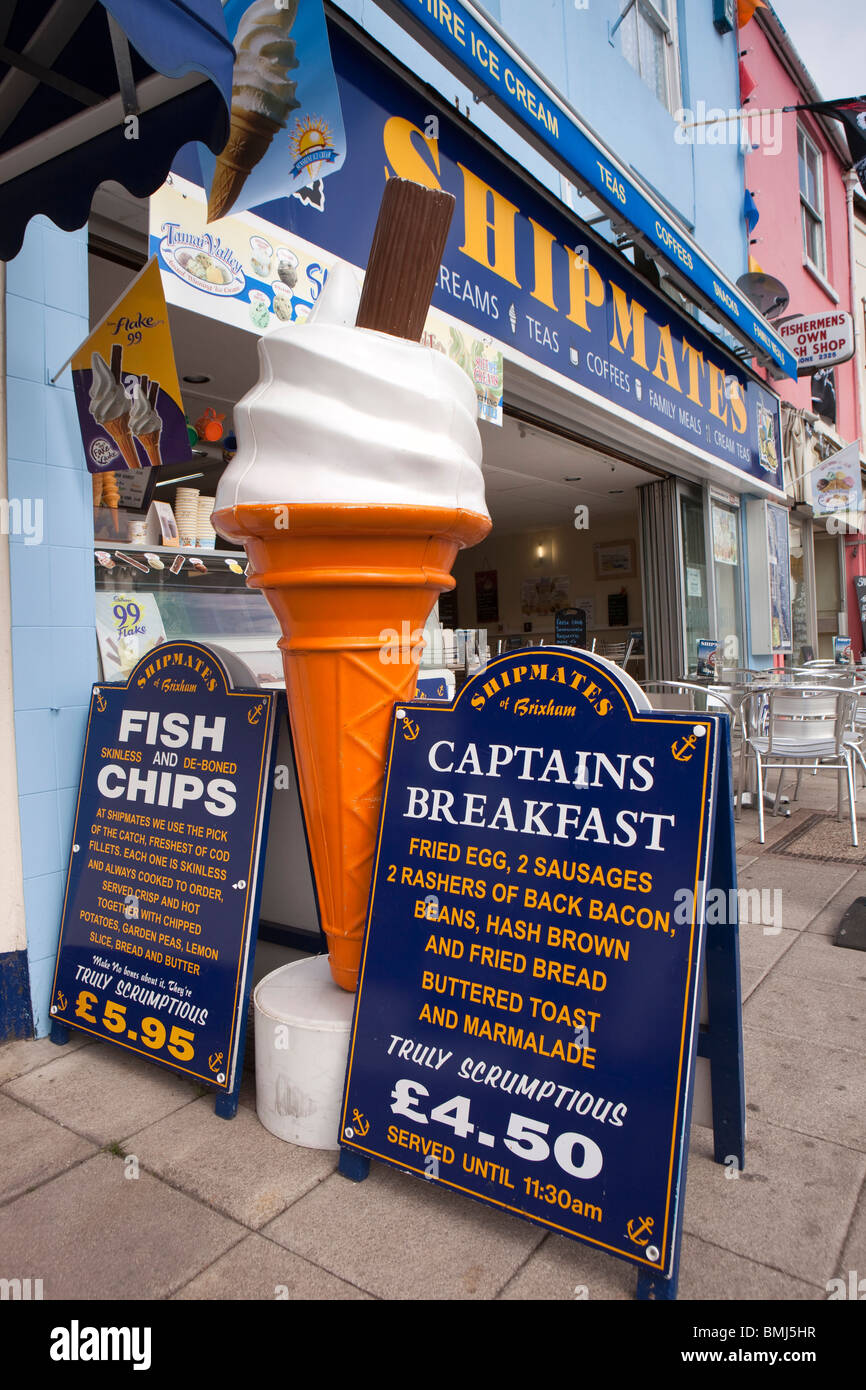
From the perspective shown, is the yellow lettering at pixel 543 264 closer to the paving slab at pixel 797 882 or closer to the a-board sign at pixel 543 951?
the paving slab at pixel 797 882

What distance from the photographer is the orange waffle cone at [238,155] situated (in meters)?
2.47

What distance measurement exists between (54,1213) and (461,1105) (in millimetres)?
938

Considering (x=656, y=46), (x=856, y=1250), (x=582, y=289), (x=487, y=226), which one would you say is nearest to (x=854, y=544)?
(x=656, y=46)

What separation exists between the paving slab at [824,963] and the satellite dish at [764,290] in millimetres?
8768

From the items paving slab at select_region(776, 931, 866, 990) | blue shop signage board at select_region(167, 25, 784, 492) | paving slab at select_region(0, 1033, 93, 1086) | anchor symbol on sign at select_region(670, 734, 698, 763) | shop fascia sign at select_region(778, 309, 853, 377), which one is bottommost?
paving slab at select_region(776, 931, 866, 990)

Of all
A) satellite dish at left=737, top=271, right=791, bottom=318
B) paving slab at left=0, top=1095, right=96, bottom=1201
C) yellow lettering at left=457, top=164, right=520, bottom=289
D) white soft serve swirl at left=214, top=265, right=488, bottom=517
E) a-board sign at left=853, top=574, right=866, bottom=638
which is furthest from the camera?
a-board sign at left=853, top=574, right=866, bottom=638

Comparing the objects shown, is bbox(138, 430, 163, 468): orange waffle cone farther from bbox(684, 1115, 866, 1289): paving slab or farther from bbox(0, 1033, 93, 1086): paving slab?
bbox(684, 1115, 866, 1289): paving slab

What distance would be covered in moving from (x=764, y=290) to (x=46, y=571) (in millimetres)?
9914

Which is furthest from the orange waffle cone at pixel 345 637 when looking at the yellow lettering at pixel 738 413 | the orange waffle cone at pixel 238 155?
the yellow lettering at pixel 738 413

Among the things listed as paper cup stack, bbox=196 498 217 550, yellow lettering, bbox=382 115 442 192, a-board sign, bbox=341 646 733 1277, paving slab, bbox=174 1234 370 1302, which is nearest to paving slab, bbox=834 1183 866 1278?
a-board sign, bbox=341 646 733 1277

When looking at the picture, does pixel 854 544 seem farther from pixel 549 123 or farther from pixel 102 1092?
pixel 102 1092

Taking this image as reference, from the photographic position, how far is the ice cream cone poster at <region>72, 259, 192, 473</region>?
2.46 m

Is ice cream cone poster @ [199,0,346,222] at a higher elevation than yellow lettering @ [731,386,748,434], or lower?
lower

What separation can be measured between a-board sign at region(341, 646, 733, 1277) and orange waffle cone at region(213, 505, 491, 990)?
94 mm
